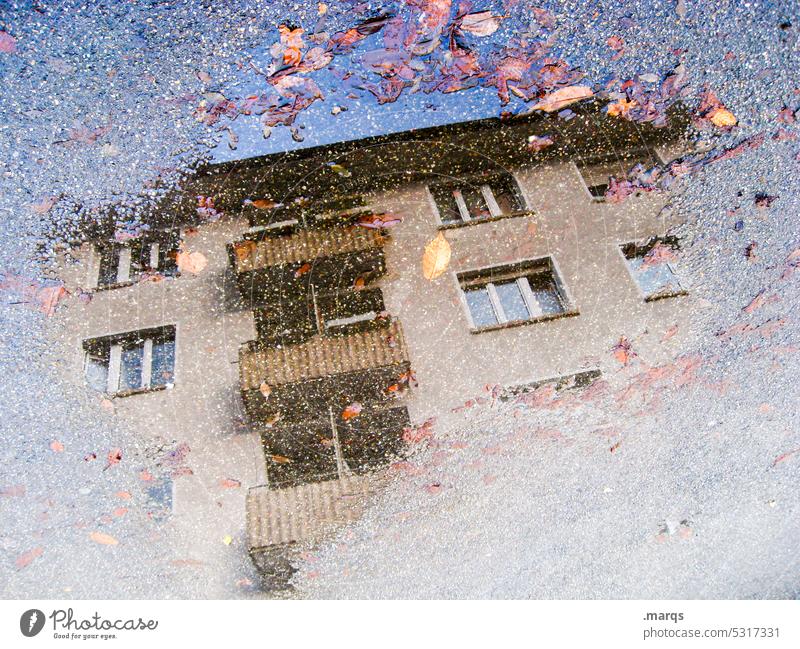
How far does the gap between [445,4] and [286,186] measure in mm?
283

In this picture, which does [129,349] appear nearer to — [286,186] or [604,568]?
[286,186]

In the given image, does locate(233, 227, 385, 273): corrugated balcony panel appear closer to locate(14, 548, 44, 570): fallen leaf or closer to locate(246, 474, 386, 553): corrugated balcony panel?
locate(246, 474, 386, 553): corrugated balcony panel

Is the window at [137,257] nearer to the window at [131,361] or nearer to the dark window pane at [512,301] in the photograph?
the window at [131,361]

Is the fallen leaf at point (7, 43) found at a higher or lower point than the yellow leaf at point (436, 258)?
higher

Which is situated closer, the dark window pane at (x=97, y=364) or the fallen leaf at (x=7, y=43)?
the fallen leaf at (x=7, y=43)

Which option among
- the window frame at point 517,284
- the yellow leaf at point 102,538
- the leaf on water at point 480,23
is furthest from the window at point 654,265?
the yellow leaf at point 102,538

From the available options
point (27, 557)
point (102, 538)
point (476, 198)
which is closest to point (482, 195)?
point (476, 198)

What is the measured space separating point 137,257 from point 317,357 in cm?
26

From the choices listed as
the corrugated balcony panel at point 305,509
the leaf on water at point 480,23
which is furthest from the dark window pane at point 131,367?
the leaf on water at point 480,23

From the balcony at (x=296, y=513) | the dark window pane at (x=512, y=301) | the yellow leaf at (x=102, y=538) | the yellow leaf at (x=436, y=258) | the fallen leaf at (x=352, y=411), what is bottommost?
the balcony at (x=296, y=513)

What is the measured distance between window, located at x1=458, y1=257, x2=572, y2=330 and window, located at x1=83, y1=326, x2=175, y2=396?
1.32 feet

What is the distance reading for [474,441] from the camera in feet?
2.60

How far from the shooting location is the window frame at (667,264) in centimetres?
73

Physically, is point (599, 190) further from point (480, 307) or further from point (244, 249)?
point (244, 249)
